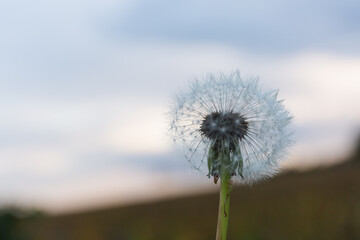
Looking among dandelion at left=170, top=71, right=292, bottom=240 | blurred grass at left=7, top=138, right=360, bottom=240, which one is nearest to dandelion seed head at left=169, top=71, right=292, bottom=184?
dandelion at left=170, top=71, right=292, bottom=240

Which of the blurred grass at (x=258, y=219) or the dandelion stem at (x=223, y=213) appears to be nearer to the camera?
the dandelion stem at (x=223, y=213)

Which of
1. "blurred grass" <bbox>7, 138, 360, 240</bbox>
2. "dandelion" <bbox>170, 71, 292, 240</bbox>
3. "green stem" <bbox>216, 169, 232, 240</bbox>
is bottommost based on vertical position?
"green stem" <bbox>216, 169, 232, 240</bbox>

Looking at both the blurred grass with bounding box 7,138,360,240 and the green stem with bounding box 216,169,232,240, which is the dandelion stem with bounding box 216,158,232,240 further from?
the blurred grass with bounding box 7,138,360,240

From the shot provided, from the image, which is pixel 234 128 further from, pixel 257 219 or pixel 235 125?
pixel 257 219

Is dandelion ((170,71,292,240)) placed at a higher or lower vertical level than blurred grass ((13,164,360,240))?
lower

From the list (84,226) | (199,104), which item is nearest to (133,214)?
(84,226)

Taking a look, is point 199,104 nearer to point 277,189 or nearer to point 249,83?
point 249,83

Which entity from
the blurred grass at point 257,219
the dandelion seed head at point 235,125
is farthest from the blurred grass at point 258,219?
the dandelion seed head at point 235,125

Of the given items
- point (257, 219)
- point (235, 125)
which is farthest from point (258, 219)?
point (235, 125)

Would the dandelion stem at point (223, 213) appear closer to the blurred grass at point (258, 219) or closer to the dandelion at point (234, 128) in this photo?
the dandelion at point (234, 128)
